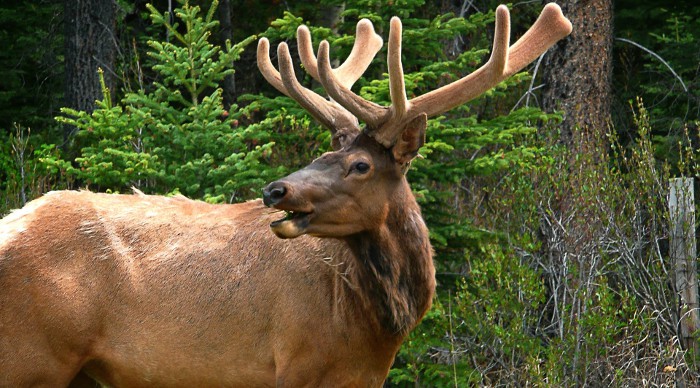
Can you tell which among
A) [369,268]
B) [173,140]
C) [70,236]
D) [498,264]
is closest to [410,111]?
[369,268]

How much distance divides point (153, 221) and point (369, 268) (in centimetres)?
141

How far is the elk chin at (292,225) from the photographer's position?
5219mm

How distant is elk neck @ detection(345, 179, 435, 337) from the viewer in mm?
5629

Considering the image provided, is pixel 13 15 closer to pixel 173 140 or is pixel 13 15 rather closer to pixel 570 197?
pixel 173 140

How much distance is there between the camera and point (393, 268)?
18.5 feet

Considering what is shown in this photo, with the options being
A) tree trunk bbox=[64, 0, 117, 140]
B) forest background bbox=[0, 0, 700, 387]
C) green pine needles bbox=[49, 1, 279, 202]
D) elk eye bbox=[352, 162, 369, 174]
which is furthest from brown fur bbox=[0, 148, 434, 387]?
tree trunk bbox=[64, 0, 117, 140]

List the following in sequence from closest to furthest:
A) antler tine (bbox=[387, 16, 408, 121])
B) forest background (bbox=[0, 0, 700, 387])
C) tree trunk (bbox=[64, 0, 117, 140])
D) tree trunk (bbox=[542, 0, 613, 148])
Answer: antler tine (bbox=[387, 16, 408, 121]) < forest background (bbox=[0, 0, 700, 387]) < tree trunk (bbox=[542, 0, 613, 148]) < tree trunk (bbox=[64, 0, 117, 140])

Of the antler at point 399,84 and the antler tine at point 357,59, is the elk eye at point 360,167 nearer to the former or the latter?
the antler at point 399,84

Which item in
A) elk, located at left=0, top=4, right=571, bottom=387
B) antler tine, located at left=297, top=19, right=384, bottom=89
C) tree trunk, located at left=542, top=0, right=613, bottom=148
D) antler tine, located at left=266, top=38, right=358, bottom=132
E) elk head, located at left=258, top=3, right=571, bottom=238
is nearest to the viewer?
elk head, located at left=258, top=3, right=571, bottom=238

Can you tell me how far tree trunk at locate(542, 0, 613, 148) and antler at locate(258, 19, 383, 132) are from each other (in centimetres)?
436

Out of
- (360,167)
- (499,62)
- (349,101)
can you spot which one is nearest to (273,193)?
(360,167)

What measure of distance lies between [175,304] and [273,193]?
3.92 ft

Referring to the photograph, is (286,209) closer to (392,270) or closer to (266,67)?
(392,270)

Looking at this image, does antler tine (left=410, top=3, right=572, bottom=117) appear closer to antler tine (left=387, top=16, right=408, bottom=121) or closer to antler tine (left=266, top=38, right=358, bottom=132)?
antler tine (left=387, top=16, right=408, bottom=121)
